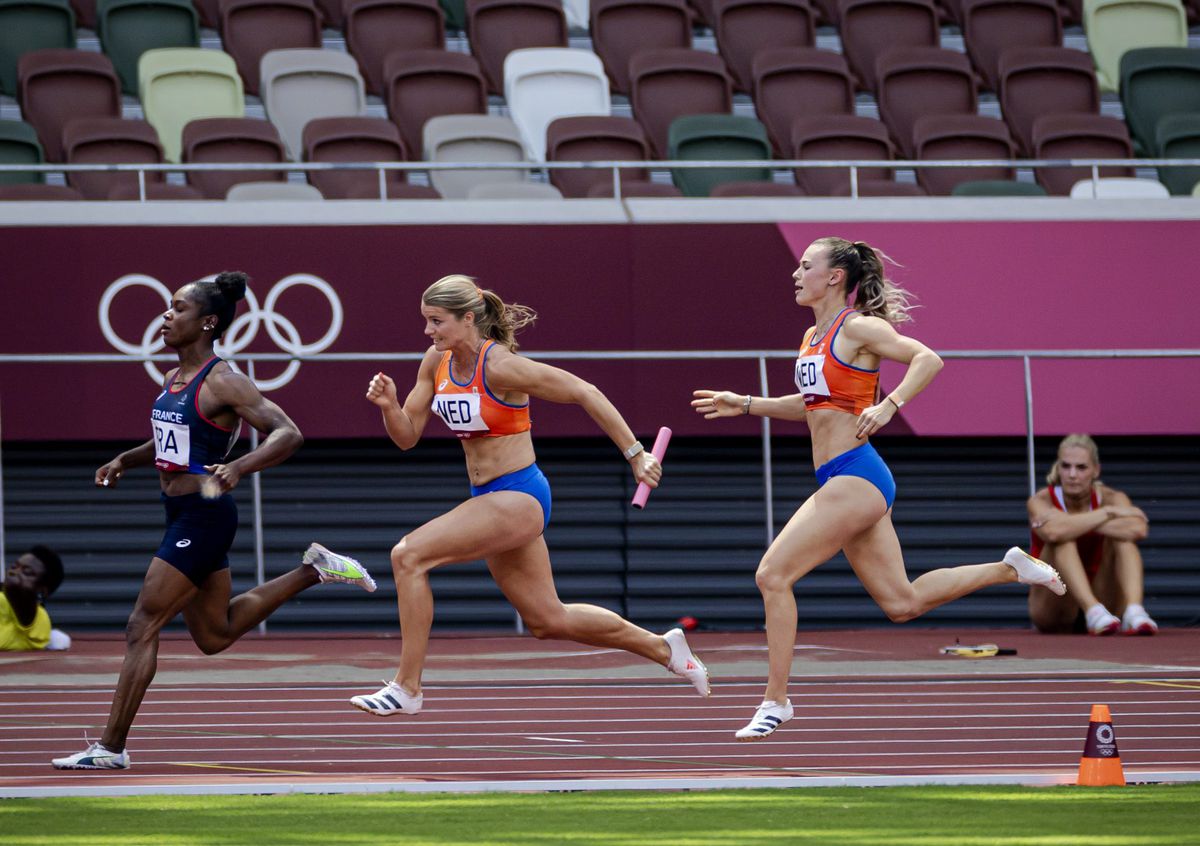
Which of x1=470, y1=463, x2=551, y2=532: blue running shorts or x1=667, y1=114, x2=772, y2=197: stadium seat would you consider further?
x1=667, y1=114, x2=772, y2=197: stadium seat

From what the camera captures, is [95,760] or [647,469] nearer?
[95,760]

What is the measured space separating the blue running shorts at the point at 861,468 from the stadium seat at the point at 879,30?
39.5 ft

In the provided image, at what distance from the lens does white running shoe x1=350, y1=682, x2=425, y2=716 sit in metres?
7.96

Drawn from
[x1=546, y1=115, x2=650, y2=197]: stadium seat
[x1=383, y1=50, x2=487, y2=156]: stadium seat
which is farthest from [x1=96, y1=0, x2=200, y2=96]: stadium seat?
[x1=546, y1=115, x2=650, y2=197]: stadium seat

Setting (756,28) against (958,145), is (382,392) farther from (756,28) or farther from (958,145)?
(756,28)

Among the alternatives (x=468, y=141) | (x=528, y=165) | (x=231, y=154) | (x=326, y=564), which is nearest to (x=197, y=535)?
(x=326, y=564)

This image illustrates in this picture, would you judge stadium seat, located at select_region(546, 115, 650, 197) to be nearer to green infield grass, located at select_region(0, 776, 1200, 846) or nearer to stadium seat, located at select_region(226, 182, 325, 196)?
stadium seat, located at select_region(226, 182, 325, 196)

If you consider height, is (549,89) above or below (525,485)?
above

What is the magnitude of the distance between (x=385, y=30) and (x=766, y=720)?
1293cm

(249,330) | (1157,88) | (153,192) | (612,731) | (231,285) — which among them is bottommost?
(612,731)

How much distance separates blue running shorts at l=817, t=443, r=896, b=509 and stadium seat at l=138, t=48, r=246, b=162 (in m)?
11.0

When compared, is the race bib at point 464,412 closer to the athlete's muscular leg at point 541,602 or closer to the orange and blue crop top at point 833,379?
the athlete's muscular leg at point 541,602

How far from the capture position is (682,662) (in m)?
8.96

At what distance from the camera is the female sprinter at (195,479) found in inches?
310
